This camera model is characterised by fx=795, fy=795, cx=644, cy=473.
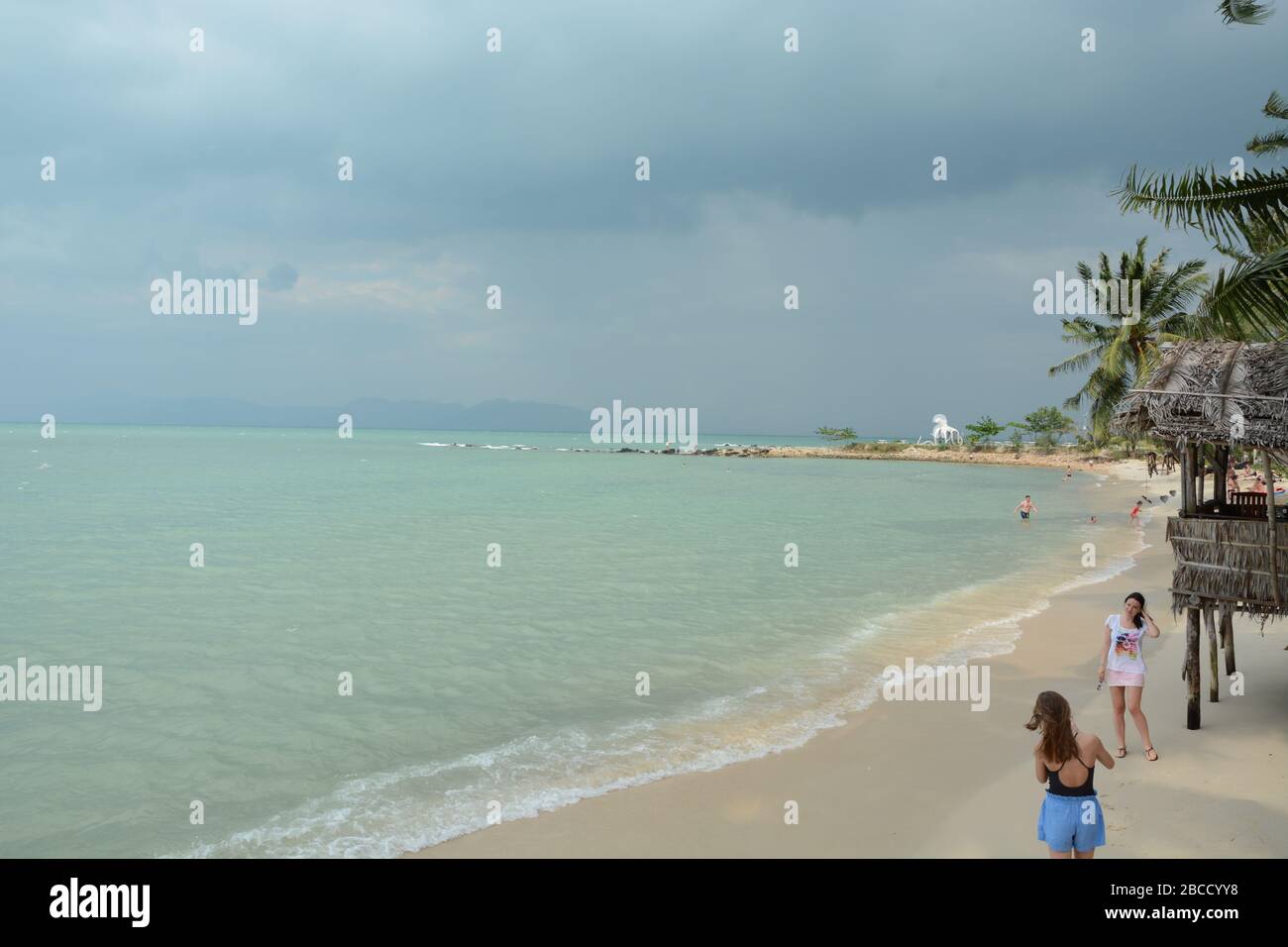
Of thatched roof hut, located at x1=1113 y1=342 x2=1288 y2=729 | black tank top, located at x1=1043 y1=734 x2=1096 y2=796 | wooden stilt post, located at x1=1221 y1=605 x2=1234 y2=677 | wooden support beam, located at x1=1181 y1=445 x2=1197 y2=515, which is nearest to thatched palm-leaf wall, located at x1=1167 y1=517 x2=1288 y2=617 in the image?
thatched roof hut, located at x1=1113 y1=342 x2=1288 y2=729

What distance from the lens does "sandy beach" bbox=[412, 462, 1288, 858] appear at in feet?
19.5

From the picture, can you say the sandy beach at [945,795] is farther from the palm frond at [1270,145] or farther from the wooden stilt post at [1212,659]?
the palm frond at [1270,145]

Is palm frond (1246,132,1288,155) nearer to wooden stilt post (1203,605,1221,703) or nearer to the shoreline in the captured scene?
wooden stilt post (1203,605,1221,703)

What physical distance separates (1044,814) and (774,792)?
2.67 meters

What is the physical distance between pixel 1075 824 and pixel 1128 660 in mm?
3475

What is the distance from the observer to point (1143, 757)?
24.0 ft

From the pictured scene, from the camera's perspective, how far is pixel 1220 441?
24.6 feet

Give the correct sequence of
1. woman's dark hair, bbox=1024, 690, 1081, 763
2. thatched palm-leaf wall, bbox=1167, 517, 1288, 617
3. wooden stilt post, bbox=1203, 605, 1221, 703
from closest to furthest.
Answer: woman's dark hair, bbox=1024, 690, 1081, 763 < thatched palm-leaf wall, bbox=1167, 517, 1288, 617 < wooden stilt post, bbox=1203, 605, 1221, 703

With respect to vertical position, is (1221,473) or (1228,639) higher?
(1221,473)

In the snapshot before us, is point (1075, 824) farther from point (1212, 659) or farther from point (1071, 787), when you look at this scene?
point (1212, 659)

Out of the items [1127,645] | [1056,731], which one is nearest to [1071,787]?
[1056,731]

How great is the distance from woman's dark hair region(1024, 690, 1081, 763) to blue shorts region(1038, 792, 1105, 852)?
288 mm

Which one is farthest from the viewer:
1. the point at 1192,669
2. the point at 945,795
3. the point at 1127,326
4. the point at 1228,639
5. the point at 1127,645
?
the point at 1127,326
